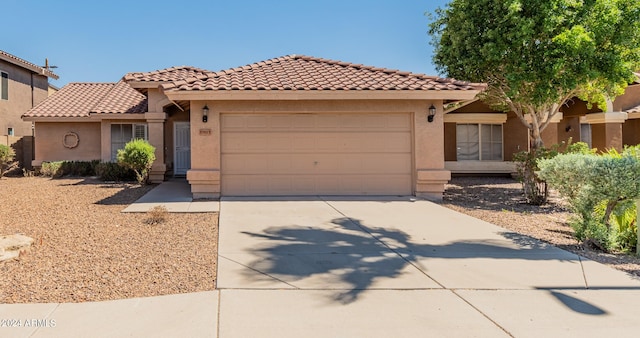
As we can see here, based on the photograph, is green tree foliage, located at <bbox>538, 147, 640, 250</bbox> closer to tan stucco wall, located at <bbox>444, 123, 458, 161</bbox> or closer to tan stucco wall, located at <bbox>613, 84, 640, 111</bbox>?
tan stucco wall, located at <bbox>444, 123, 458, 161</bbox>

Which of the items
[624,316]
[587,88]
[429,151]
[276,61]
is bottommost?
[624,316]

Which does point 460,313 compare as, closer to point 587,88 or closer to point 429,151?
point 429,151

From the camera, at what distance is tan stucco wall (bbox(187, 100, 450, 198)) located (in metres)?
10.8

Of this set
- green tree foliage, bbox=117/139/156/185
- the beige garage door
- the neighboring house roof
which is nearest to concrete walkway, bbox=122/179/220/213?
the beige garage door

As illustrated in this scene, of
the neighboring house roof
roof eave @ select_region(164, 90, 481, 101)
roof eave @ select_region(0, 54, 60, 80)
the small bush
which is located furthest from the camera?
roof eave @ select_region(0, 54, 60, 80)

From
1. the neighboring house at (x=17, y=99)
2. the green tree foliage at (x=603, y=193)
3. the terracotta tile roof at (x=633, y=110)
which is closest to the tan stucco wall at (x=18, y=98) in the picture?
the neighboring house at (x=17, y=99)

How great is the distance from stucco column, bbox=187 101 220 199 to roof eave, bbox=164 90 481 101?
54cm

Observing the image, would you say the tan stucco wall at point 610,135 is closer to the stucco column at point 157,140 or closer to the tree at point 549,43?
the tree at point 549,43

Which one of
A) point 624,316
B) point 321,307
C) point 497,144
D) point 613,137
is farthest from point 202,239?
point 613,137

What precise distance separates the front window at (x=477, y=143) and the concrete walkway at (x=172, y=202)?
41.5 ft

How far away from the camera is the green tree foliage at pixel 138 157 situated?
13.2 meters

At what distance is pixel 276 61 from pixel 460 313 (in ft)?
37.9

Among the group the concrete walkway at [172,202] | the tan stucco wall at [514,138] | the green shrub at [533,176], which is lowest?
the concrete walkway at [172,202]

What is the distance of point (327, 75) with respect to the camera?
1196 centimetres
